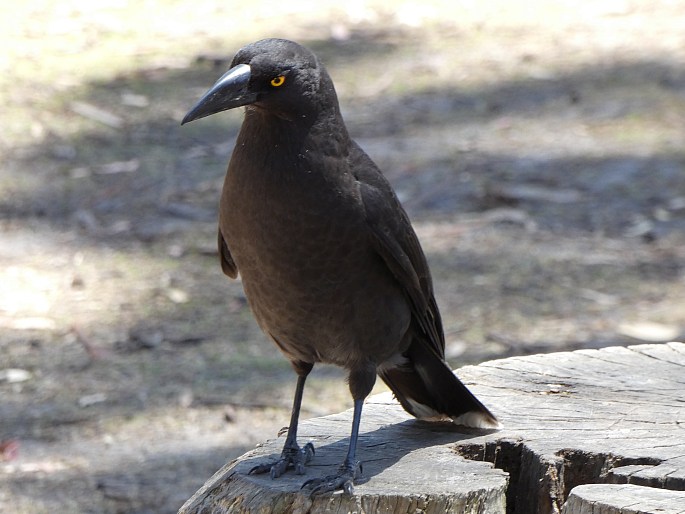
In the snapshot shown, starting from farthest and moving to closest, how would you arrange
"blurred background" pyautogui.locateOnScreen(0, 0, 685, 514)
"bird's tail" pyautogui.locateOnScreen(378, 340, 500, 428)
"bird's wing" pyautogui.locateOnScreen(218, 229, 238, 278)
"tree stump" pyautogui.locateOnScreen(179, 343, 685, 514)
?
1. "blurred background" pyautogui.locateOnScreen(0, 0, 685, 514)
2. "bird's wing" pyautogui.locateOnScreen(218, 229, 238, 278)
3. "bird's tail" pyautogui.locateOnScreen(378, 340, 500, 428)
4. "tree stump" pyautogui.locateOnScreen(179, 343, 685, 514)

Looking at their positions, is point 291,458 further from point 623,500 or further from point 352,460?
point 623,500

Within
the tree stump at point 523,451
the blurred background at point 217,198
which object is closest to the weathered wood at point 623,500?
the tree stump at point 523,451

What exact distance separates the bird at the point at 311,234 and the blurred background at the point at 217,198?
1688 mm

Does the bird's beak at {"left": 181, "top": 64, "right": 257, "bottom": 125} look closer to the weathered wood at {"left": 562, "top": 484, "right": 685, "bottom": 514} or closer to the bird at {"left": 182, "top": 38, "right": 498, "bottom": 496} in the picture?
the bird at {"left": 182, "top": 38, "right": 498, "bottom": 496}

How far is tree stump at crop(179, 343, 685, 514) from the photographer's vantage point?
128 inches

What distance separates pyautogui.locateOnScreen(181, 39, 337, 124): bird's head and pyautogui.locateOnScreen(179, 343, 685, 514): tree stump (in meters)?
1.00

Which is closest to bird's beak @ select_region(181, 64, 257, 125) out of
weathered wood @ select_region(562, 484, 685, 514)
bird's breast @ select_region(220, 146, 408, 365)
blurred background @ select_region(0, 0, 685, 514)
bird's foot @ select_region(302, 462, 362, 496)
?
bird's breast @ select_region(220, 146, 408, 365)

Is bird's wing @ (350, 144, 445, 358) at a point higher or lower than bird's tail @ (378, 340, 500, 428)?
higher

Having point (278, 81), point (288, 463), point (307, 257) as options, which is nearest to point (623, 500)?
point (288, 463)

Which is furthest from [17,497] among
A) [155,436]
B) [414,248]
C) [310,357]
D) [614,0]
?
Result: [614,0]

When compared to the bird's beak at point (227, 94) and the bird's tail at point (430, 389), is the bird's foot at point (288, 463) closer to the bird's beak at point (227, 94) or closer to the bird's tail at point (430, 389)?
the bird's tail at point (430, 389)

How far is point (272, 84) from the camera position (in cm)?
335

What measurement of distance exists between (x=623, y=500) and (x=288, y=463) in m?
0.94

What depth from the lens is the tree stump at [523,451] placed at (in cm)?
325
